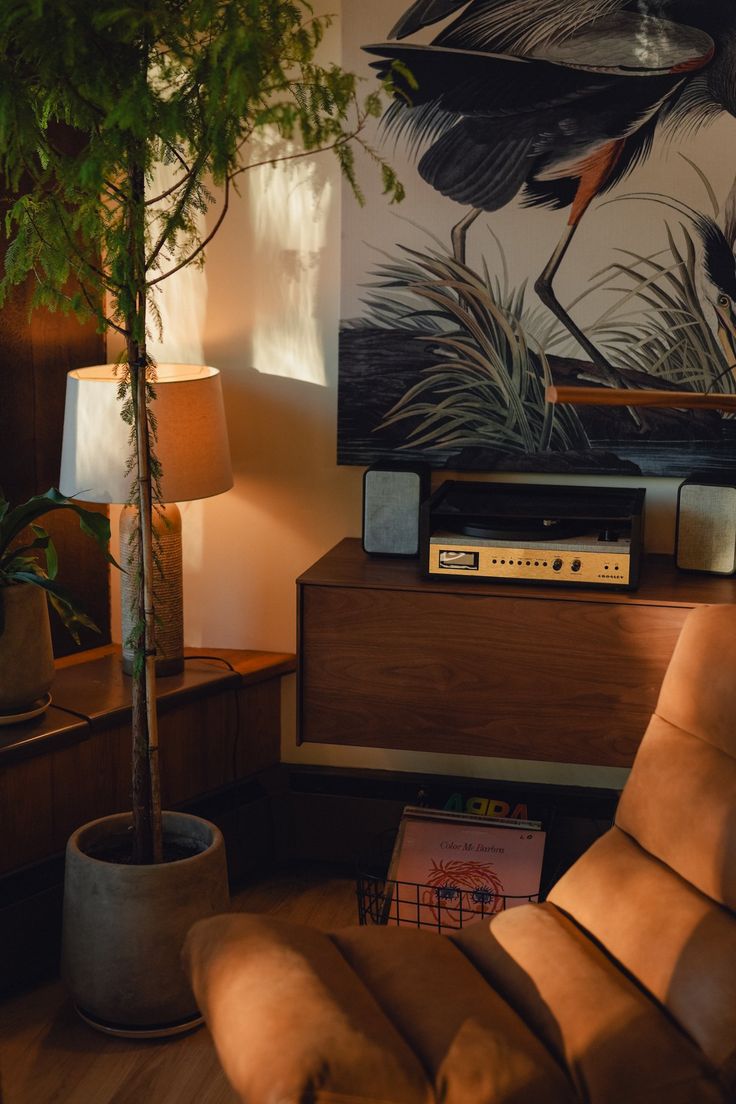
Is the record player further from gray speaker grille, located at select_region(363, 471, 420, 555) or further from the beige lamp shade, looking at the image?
the beige lamp shade

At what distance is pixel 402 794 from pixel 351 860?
0.20m

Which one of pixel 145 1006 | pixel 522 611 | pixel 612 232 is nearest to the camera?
pixel 145 1006

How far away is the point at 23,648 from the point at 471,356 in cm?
114

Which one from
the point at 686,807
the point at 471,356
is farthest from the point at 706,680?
the point at 471,356

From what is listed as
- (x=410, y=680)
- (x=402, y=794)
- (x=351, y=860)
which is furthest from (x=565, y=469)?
(x=351, y=860)

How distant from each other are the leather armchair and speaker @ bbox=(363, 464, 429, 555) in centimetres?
81

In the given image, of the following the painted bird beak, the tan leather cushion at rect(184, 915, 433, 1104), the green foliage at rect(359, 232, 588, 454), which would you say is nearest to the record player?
the green foliage at rect(359, 232, 588, 454)

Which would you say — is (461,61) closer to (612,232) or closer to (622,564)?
(612,232)

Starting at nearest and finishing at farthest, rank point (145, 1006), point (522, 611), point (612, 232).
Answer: point (145, 1006) → point (522, 611) → point (612, 232)

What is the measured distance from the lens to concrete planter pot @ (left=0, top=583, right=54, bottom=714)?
2.31 metres

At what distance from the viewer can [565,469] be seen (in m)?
2.69

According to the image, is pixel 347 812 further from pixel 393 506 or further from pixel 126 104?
pixel 126 104

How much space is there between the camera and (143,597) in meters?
2.16

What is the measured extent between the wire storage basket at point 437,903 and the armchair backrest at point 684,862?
25.7 inches
